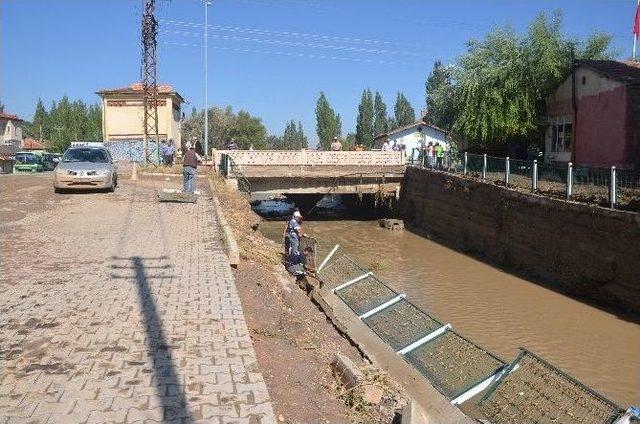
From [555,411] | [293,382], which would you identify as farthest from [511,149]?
[293,382]

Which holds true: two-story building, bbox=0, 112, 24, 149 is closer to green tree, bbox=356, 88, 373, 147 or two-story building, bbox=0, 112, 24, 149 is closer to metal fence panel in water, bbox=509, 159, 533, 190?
green tree, bbox=356, 88, 373, 147

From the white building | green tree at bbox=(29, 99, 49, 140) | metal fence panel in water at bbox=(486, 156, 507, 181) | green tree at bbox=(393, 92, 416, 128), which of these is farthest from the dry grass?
green tree at bbox=(29, 99, 49, 140)

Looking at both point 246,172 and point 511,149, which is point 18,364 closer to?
point 246,172

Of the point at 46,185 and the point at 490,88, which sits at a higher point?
the point at 490,88

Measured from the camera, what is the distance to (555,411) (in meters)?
6.77

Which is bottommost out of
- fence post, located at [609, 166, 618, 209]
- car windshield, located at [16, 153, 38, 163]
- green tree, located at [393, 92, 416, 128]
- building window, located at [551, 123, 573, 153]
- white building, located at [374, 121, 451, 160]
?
fence post, located at [609, 166, 618, 209]

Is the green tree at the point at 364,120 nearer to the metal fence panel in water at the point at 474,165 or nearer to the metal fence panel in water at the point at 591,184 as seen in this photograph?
the metal fence panel in water at the point at 474,165

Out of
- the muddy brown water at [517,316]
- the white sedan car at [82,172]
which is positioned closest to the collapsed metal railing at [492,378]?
the muddy brown water at [517,316]

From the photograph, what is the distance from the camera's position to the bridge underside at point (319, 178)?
28859 millimetres

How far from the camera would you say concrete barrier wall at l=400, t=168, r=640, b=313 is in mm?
14867

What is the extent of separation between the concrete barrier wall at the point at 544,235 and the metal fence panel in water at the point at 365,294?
23.5 feet

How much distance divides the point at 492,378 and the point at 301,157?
900 inches

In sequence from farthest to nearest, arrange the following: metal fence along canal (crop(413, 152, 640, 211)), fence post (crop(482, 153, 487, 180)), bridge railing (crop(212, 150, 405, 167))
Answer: bridge railing (crop(212, 150, 405, 167)) → fence post (crop(482, 153, 487, 180)) → metal fence along canal (crop(413, 152, 640, 211))

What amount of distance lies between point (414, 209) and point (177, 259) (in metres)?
22.9
